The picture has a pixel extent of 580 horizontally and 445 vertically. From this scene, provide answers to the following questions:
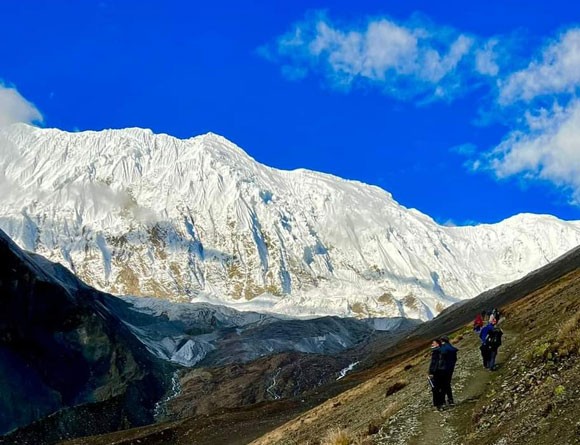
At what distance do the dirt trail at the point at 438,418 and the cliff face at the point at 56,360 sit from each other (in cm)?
8441

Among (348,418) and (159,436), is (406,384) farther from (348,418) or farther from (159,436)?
(159,436)

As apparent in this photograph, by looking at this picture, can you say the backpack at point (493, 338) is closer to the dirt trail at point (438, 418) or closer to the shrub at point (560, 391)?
the dirt trail at point (438, 418)

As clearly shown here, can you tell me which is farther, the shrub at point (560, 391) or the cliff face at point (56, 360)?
the cliff face at point (56, 360)

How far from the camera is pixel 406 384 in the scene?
3394 centimetres

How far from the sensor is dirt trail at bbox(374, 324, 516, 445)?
19188 mm

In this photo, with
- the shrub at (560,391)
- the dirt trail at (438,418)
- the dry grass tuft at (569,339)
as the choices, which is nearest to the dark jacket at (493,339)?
the dirt trail at (438,418)

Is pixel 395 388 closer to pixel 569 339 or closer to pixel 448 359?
pixel 448 359

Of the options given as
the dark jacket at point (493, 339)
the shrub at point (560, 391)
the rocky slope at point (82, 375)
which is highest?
the rocky slope at point (82, 375)

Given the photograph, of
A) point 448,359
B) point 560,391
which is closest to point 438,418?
point 448,359

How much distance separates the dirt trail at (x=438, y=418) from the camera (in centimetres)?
1919

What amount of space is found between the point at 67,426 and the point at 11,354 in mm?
14056

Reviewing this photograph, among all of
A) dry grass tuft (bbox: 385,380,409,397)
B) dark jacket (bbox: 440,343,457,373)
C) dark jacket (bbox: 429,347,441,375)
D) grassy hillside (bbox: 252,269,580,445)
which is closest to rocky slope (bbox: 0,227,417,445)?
dry grass tuft (bbox: 385,380,409,397)

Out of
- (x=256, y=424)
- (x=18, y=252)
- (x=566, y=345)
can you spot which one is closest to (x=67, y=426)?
(x=18, y=252)

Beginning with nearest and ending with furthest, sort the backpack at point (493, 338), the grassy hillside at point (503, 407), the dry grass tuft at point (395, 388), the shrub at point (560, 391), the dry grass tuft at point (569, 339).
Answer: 1. the grassy hillside at point (503, 407)
2. the shrub at point (560, 391)
3. the dry grass tuft at point (569, 339)
4. the backpack at point (493, 338)
5. the dry grass tuft at point (395, 388)
